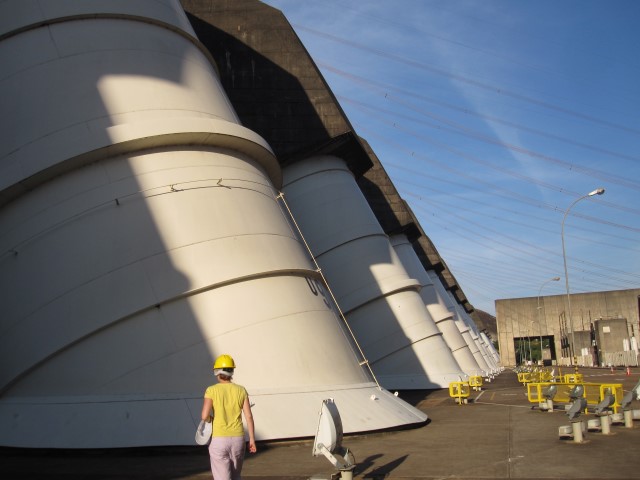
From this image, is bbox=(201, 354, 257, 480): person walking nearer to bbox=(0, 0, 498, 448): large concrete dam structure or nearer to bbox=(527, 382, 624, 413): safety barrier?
bbox=(0, 0, 498, 448): large concrete dam structure

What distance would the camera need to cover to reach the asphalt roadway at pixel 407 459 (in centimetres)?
784

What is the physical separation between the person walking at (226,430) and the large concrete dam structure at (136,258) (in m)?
4.74

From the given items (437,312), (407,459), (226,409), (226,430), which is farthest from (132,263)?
(437,312)

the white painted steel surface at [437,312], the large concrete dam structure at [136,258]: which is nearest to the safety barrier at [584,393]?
the large concrete dam structure at [136,258]

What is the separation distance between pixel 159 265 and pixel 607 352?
67.6m

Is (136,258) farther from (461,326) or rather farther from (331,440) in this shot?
(461,326)

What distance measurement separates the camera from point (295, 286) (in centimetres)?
1250

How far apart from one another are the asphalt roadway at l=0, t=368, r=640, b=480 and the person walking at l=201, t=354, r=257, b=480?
239 centimetres

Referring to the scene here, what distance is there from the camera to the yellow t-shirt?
18.2 feet

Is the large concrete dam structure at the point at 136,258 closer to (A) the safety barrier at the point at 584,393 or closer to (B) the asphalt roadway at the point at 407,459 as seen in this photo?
(B) the asphalt roadway at the point at 407,459

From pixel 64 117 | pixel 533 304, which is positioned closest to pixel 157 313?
pixel 64 117

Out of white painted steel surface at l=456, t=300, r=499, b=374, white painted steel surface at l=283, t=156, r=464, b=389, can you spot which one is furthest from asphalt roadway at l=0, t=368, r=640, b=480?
white painted steel surface at l=456, t=300, r=499, b=374

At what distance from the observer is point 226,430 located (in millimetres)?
5543

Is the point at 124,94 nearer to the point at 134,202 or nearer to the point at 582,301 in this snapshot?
the point at 134,202
